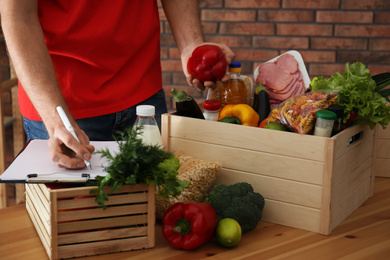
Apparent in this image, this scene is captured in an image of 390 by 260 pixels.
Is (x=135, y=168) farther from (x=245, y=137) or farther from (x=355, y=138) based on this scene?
(x=355, y=138)

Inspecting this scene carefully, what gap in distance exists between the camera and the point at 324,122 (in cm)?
125

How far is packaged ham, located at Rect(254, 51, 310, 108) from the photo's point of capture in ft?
5.26

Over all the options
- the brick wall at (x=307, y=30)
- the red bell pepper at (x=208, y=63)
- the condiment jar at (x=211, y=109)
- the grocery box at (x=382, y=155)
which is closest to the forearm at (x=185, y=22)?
the red bell pepper at (x=208, y=63)

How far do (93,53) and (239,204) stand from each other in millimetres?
643

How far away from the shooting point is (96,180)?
108 cm

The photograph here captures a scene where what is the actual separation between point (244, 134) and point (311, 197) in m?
0.22

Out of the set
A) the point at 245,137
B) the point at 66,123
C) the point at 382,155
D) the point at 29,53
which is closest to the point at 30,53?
the point at 29,53

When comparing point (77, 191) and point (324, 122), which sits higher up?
point (324, 122)

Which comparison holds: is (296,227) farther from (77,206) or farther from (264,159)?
(77,206)

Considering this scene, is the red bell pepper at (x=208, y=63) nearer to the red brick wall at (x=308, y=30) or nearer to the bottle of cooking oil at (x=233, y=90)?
the bottle of cooking oil at (x=233, y=90)

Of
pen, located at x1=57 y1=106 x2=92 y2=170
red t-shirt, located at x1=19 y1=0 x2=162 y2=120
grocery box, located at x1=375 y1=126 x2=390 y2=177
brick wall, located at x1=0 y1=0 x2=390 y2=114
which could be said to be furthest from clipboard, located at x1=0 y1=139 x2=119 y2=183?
Answer: brick wall, located at x1=0 y1=0 x2=390 y2=114

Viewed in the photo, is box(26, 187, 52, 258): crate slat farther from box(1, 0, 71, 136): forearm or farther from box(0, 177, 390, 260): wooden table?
box(1, 0, 71, 136): forearm

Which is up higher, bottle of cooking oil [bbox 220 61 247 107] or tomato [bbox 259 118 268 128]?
bottle of cooking oil [bbox 220 61 247 107]

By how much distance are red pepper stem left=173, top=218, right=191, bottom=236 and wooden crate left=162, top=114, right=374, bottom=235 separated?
0.26m
